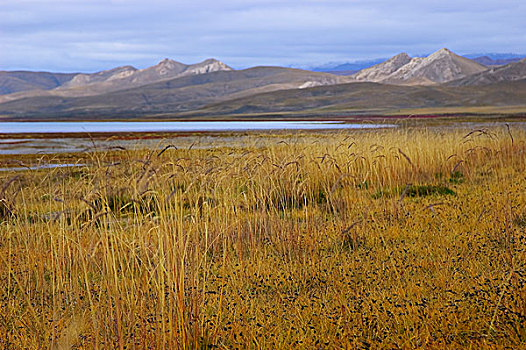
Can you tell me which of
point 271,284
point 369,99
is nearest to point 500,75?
point 369,99

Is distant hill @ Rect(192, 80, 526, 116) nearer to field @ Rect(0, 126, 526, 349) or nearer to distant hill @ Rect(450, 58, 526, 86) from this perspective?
distant hill @ Rect(450, 58, 526, 86)

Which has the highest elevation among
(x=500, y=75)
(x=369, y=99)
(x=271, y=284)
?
(x=500, y=75)

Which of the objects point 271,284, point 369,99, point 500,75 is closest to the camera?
point 271,284

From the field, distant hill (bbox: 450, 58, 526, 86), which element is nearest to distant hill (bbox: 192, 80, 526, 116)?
distant hill (bbox: 450, 58, 526, 86)

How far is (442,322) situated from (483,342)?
0.31 m

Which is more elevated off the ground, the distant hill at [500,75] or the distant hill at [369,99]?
the distant hill at [500,75]

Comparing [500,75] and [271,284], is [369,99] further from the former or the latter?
[271,284]

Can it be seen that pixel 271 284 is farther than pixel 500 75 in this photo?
No

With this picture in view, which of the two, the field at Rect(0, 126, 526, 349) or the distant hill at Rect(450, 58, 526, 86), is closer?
the field at Rect(0, 126, 526, 349)

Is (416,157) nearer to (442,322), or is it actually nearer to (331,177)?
(331,177)

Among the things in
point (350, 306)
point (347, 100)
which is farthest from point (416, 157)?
point (347, 100)

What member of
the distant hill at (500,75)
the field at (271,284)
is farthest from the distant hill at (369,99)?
the field at (271,284)

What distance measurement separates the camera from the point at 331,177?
383 inches

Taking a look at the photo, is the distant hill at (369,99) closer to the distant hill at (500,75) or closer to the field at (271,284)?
the distant hill at (500,75)
